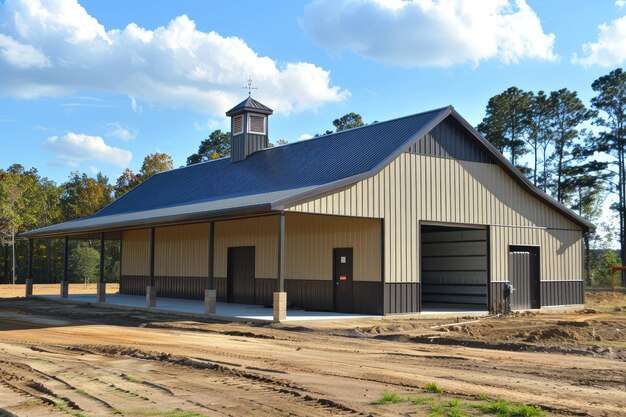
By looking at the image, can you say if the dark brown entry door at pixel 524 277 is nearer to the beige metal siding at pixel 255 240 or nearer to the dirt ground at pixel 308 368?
the dirt ground at pixel 308 368

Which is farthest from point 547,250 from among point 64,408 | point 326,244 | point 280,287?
point 64,408

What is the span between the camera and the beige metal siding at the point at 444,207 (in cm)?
2092

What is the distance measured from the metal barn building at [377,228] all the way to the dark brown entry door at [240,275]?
59 millimetres

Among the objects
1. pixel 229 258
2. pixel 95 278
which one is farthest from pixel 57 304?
pixel 95 278

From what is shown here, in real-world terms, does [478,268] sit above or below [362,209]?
below

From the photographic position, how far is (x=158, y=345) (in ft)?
46.1

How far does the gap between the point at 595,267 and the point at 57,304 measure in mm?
53542

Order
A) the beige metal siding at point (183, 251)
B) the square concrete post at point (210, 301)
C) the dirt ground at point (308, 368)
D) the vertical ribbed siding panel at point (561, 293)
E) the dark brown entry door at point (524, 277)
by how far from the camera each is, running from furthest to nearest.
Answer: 1. the beige metal siding at point (183, 251)
2. the vertical ribbed siding panel at point (561, 293)
3. the dark brown entry door at point (524, 277)
4. the square concrete post at point (210, 301)
5. the dirt ground at point (308, 368)

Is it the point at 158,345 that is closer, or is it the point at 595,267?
the point at 158,345

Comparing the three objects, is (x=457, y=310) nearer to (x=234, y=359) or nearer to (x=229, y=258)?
(x=229, y=258)

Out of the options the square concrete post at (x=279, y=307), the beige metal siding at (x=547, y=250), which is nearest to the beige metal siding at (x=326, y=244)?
the square concrete post at (x=279, y=307)

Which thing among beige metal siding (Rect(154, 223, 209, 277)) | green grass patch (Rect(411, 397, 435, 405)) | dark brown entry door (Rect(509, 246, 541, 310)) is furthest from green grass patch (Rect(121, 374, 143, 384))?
beige metal siding (Rect(154, 223, 209, 277))

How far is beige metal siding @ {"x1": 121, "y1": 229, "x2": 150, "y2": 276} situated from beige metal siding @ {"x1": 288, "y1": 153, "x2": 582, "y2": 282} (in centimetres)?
1492

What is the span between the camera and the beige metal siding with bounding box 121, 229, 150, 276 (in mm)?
33219
